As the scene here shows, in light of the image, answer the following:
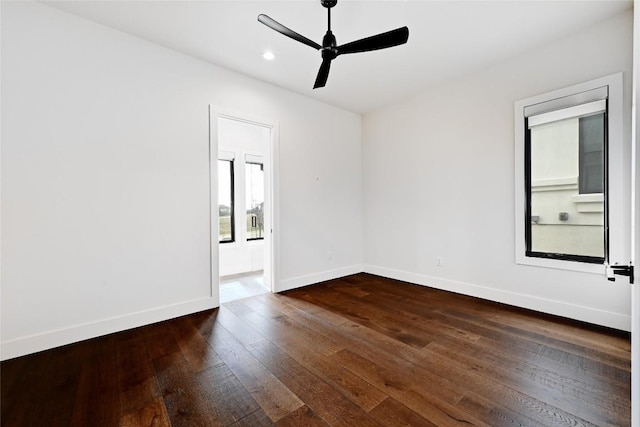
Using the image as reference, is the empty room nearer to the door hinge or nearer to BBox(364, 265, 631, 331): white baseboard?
BBox(364, 265, 631, 331): white baseboard

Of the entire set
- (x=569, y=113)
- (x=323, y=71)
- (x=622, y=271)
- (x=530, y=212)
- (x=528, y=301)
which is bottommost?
(x=528, y=301)

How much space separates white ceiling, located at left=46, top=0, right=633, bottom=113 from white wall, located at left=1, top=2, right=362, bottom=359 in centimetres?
29

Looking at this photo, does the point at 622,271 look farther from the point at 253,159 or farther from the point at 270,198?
the point at 253,159

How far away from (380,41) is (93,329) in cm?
347

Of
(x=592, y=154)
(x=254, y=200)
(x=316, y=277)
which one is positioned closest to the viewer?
(x=592, y=154)

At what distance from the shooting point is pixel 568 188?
2.88 metres

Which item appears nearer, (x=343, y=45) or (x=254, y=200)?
(x=343, y=45)

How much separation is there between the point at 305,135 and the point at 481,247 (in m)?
2.83

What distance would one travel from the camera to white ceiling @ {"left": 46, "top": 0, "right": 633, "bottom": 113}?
2.34 meters

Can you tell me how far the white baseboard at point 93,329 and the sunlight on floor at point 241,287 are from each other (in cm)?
52

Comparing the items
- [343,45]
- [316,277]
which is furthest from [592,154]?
[316,277]

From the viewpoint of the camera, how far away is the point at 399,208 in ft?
14.4

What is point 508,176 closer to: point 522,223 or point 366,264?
point 522,223

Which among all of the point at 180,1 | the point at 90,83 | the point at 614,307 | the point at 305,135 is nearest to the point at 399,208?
the point at 305,135
